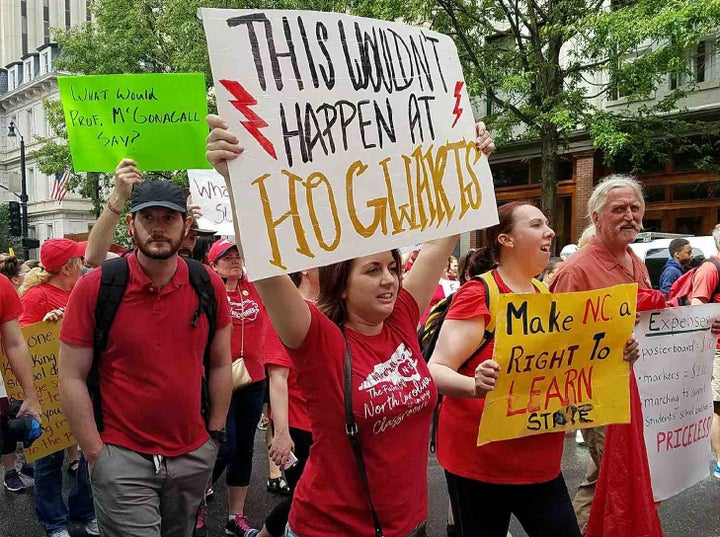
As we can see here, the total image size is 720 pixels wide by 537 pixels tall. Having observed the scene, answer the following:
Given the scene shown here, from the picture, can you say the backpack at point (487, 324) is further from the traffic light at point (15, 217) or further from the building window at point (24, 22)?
the building window at point (24, 22)

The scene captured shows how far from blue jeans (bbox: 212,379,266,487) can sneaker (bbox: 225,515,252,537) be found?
0.66ft

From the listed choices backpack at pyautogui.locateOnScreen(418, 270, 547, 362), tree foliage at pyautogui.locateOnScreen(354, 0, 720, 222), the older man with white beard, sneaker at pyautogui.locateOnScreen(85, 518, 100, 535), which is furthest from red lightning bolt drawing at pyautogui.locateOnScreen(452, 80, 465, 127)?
tree foliage at pyautogui.locateOnScreen(354, 0, 720, 222)

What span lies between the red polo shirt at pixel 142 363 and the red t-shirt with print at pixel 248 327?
1442 millimetres

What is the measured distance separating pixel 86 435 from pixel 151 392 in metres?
0.29

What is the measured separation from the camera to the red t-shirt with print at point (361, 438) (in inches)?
80.3

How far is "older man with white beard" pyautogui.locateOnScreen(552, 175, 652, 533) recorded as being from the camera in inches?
127

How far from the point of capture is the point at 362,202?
2100mm

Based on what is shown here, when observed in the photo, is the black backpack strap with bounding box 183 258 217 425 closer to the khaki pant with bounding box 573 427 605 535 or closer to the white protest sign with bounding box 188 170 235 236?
Answer: the khaki pant with bounding box 573 427 605 535

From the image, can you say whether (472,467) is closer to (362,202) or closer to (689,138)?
(362,202)

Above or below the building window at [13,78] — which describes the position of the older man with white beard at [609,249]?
below

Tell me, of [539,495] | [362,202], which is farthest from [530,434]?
[362,202]

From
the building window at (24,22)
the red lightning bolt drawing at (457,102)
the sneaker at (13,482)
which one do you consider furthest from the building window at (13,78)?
the red lightning bolt drawing at (457,102)

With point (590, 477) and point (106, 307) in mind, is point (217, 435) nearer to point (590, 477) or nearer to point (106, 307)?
point (106, 307)

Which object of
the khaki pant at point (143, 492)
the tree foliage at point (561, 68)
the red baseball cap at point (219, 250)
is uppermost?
the tree foliage at point (561, 68)
